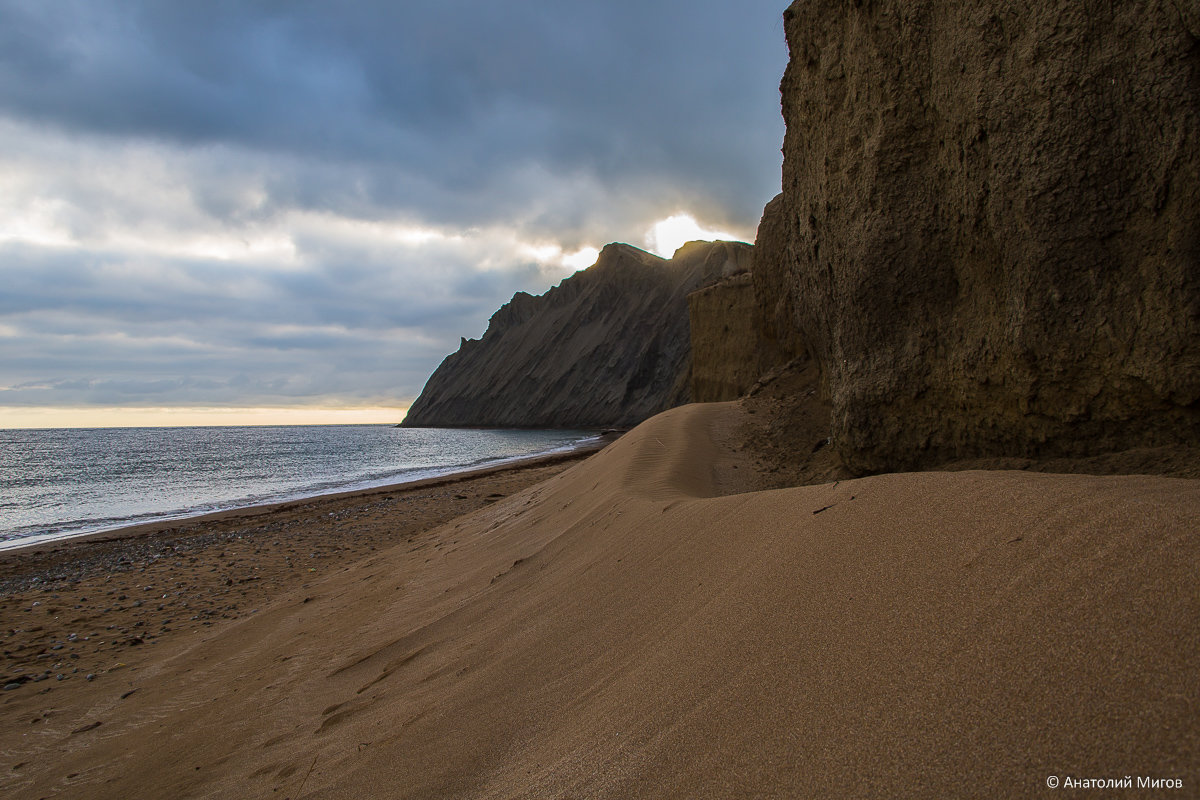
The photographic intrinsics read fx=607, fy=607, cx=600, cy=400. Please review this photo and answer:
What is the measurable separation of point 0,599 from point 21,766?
5.91 meters

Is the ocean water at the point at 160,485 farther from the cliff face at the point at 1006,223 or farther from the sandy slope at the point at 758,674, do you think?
the cliff face at the point at 1006,223

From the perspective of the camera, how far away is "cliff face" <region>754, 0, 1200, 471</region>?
312 centimetres

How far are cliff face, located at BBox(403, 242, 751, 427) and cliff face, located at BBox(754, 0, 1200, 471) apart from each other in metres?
49.7

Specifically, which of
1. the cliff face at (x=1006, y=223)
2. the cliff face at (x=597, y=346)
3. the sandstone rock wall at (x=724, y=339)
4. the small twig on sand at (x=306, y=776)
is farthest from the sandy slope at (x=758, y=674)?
the cliff face at (x=597, y=346)

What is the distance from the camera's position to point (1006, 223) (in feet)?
12.6

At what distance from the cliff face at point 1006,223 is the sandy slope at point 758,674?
1289mm

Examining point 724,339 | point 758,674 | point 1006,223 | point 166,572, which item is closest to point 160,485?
point 166,572

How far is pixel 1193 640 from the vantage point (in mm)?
1398

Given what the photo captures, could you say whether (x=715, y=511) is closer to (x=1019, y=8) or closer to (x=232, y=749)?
(x=232, y=749)

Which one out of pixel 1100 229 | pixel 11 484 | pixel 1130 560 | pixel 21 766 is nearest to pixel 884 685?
pixel 1130 560

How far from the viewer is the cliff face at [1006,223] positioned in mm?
3123

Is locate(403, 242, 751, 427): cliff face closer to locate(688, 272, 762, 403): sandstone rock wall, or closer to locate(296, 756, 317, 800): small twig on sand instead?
locate(688, 272, 762, 403): sandstone rock wall

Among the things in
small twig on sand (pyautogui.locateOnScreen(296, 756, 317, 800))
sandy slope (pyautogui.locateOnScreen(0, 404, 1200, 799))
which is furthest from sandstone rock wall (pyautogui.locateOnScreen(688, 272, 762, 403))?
small twig on sand (pyautogui.locateOnScreen(296, 756, 317, 800))

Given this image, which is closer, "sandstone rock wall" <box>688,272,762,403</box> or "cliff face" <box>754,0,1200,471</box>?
"cliff face" <box>754,0,1200,471</box>
